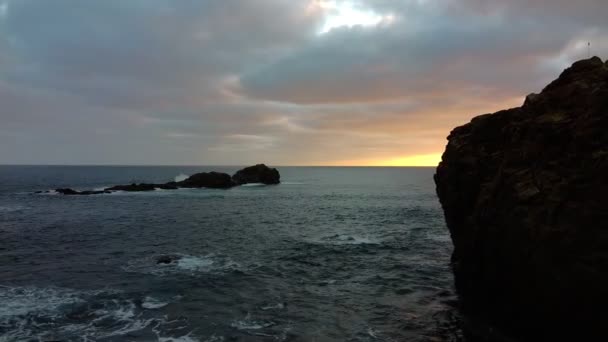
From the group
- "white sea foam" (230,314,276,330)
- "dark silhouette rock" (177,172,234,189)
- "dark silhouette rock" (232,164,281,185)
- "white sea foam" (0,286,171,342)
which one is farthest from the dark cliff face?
"dark silhouette rock" (232,164,281,185)

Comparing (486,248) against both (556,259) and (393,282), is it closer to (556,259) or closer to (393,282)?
(556,259)

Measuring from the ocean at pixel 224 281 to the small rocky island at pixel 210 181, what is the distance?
1977 inches

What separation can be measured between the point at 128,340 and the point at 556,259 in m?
17.8

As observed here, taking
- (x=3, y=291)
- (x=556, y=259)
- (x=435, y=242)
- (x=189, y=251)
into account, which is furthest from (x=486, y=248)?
(x=3, y=291)

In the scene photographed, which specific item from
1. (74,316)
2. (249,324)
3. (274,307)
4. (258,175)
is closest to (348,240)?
(274,307)

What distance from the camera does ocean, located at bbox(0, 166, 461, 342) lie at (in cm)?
1980

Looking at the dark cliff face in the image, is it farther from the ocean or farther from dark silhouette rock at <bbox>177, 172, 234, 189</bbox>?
dark silhouette rock at <bbox>177, 172, 234, 189</bbox>

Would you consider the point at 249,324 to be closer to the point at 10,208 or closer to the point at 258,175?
the point at 10,208

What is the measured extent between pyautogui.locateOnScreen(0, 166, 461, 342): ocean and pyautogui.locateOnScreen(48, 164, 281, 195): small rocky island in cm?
5023

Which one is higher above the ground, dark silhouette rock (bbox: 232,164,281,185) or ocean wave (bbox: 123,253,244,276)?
dark silhouette rock (bbox: 232,164,281,185)

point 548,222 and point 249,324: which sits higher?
point 548,222

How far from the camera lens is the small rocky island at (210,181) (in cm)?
10512

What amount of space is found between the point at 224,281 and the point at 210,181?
100095mm

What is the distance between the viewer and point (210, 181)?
410 ft
